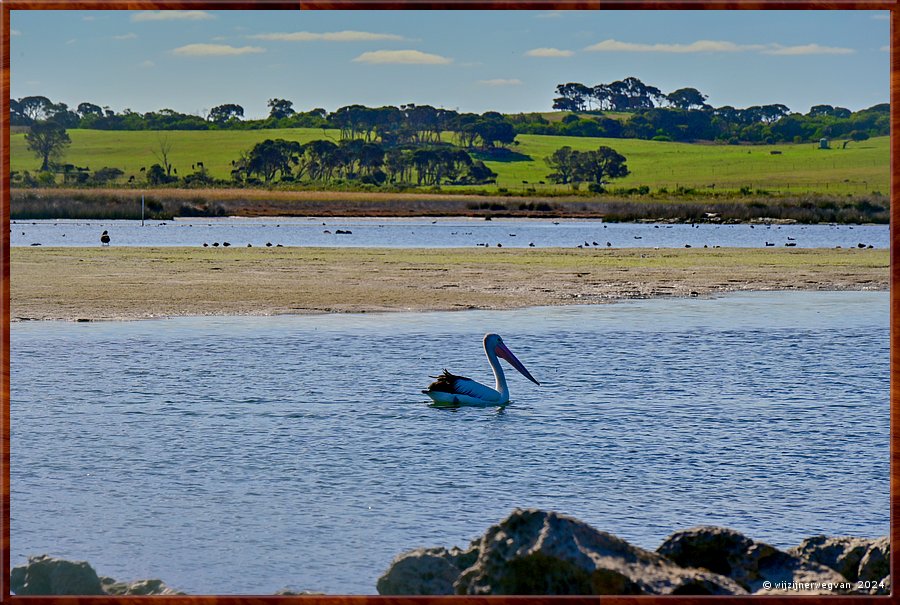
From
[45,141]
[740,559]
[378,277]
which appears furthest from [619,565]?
[45,141]

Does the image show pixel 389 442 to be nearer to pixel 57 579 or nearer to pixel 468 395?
pixel 468 395

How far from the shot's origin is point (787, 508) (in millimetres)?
8719

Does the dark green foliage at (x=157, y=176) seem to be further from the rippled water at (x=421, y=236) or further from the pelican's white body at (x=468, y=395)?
the pelican's white body at (x=468, y=395)

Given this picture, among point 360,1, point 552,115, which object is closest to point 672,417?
point 360,1

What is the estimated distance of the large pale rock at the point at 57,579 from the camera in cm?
639

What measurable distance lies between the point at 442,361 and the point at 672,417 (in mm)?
4355

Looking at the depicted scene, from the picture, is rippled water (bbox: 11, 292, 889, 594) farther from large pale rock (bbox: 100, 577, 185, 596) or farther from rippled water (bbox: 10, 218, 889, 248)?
rippled water (bbox: 10, 218, 889, 248)

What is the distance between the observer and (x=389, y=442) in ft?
35.7

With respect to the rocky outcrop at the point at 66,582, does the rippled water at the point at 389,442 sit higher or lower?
lower

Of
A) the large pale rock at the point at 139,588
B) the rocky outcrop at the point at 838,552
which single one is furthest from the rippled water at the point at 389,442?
the rocky outcrop at the point at 838,552

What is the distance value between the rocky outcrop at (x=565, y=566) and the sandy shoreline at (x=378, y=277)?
1474cm

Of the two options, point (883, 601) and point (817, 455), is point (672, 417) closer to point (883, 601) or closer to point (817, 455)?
point (817, 455)

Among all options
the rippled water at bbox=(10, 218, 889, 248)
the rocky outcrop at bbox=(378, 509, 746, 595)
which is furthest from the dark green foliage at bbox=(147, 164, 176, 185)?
the rocky outcrop at bbox=(378, 509, 746, 595)

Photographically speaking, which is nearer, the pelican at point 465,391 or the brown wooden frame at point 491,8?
the brown wooden frame at point 491,8
